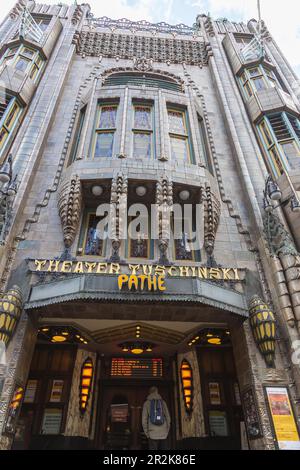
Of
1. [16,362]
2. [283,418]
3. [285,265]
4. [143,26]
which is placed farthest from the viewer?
[143,26]

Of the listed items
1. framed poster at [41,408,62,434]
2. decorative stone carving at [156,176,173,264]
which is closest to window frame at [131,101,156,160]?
decorative stone carving at [156,176,173,264]

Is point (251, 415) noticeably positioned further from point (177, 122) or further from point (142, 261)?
point (177, 122)

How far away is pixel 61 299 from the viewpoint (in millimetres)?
10617

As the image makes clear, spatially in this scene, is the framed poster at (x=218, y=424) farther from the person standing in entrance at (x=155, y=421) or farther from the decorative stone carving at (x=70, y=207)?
the decorative stone carving at (x=70, y=207)

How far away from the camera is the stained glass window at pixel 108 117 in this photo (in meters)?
17.7

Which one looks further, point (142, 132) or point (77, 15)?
point (77, 15)

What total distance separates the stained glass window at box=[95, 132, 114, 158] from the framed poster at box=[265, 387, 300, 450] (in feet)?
41.6

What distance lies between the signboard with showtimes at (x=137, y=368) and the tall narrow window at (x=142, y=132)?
421 inches

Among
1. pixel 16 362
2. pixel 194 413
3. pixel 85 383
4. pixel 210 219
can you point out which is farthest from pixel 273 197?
pixel 85 383

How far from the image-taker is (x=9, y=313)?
1050cm

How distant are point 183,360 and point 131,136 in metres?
11.9

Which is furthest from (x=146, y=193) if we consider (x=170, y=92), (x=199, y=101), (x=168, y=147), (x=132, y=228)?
(x=199, y=101)

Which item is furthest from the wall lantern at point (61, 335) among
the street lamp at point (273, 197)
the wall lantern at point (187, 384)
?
the street lamp at point (273, 197)

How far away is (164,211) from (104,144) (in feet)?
19.1
